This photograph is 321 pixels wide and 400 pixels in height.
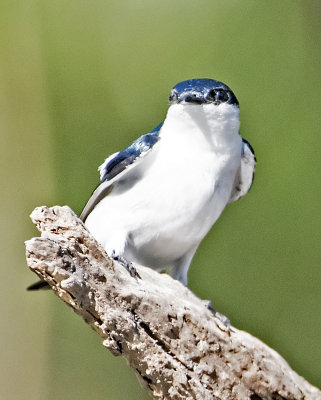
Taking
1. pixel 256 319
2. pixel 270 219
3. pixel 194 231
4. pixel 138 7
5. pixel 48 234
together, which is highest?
pixel 138 7

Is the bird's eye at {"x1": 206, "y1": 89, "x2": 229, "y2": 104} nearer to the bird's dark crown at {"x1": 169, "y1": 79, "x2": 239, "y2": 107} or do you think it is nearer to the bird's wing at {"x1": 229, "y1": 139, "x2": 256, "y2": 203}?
the bird's dark crown at {"x1": 169, "y1": 79, "x2": 239, "y2": 107}

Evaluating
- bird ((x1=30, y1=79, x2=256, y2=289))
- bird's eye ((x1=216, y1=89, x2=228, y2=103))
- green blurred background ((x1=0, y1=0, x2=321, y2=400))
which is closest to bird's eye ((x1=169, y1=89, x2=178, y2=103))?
bird ((x1=30, y1=79, x2=256, y2=289))

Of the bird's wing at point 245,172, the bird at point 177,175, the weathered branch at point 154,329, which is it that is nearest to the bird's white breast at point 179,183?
the bird at point 177,175

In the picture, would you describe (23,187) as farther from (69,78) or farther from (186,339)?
(186,339)

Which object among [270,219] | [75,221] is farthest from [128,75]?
[75,221]

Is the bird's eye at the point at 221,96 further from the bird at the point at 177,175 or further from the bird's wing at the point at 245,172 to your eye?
the bird's wing at the point at 245,172

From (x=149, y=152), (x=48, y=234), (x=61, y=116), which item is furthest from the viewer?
(x=61, y=116)

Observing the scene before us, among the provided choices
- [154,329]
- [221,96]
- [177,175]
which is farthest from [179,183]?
[154,329]
